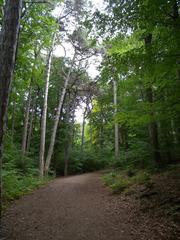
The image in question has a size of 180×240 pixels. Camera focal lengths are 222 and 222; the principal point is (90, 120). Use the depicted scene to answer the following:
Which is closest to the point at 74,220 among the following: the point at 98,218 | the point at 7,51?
the point at 98,218

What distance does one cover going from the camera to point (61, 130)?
2131cm

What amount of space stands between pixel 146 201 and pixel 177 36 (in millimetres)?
4351

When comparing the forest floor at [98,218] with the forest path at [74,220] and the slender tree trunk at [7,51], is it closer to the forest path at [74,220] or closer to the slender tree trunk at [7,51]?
the forest path at [74,220]

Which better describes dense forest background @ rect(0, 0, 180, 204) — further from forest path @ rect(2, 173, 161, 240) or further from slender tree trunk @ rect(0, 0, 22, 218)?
slender tree trunk @ rect(0, 0, 22, 218)

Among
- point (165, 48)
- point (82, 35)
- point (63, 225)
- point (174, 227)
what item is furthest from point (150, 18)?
point (82, 35)

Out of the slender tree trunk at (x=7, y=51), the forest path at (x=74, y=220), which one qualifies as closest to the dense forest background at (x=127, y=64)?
the forest path at (x=74, y=220)

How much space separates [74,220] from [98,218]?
61 cm

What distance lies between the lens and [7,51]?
442 centimetres

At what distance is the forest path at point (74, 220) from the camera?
4.52m

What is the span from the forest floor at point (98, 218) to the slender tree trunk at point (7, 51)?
82.6 inches

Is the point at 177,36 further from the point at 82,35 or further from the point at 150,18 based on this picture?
the point at 82,35

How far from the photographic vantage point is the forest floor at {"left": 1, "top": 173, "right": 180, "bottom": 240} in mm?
4465

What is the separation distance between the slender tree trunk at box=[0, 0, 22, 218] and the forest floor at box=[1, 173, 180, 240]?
6.89 feet

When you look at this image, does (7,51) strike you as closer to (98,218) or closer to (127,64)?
(127,64)
